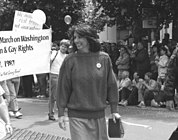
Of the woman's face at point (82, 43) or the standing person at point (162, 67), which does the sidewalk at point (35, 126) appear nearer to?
the woman's face at point (82, 43)

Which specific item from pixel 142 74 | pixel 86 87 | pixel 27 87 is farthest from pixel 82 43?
pixel 27 87

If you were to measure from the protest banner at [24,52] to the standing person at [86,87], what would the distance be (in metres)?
4.04

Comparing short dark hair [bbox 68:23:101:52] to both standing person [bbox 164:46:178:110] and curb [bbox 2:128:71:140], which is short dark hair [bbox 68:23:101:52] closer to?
curb [bbox 2:128:71:140]

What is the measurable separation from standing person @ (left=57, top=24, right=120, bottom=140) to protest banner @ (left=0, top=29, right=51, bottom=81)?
4.04 metres

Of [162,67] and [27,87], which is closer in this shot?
[162,67]

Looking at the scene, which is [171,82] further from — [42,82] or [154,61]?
[42,82]

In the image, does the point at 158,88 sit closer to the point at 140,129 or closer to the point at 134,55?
the point at 134,55

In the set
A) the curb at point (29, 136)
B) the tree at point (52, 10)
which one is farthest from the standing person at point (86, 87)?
the tree at point (52, 10)

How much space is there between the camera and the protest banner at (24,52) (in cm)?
832

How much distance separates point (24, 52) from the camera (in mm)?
8852

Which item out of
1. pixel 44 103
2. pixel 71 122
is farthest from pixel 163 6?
pixel 71 122

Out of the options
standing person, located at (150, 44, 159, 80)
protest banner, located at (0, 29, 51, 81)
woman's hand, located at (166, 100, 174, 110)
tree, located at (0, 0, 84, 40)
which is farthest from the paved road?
tree, located at (0, 0, 84, 40)

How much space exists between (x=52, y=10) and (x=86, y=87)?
11.9m

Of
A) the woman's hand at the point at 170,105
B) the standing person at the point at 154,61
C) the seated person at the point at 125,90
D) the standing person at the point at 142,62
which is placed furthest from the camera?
the standing person at the point at 142,62
